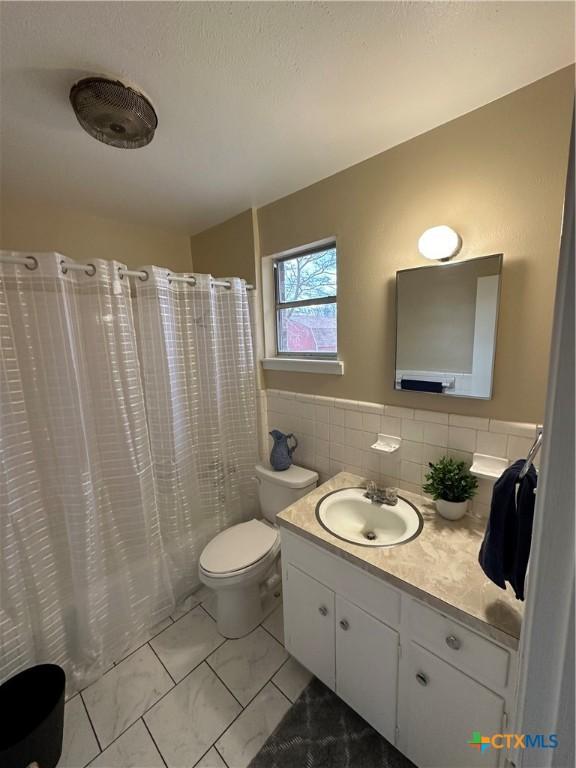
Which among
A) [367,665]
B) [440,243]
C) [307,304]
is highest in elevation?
[440,243]

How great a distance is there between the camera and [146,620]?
162 cm

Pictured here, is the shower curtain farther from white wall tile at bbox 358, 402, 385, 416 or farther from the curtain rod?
white wall tile at bbox 358, 402, 385, 416

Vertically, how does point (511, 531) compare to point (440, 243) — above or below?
below

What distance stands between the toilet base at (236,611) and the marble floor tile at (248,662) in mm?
43

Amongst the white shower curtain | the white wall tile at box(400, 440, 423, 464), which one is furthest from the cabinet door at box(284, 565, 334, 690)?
the white shower curtain

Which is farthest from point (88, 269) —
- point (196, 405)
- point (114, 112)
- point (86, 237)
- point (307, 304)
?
point (307, 304)

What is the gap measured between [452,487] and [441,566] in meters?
0.33

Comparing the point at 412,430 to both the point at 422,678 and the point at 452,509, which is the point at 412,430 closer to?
the point at 452,509

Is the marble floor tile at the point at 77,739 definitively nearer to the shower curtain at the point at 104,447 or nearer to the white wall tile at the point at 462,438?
the shower curtain at the point at 104,447

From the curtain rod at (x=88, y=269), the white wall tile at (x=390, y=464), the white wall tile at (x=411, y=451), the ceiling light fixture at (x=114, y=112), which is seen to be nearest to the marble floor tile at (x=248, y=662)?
the white wall tile at (x=390, y=464)

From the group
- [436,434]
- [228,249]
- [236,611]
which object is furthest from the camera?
[228,249]

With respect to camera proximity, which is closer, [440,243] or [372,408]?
[440,243]

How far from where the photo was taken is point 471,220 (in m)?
1.14

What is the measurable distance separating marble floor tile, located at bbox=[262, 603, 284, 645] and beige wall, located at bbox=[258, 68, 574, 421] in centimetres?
130
